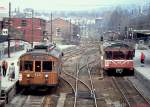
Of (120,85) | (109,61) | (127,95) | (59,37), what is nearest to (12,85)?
(127,95)

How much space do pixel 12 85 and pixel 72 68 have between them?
17.0 m

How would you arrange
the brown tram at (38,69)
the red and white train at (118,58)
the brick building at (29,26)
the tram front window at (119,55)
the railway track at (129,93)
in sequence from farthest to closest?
1. the brick building at (29,26)
2. the tram front window at (119,55)
3. the red and white train at (118,58)
4. the brown tram at (38,69)
5. the railway track at (129,93)

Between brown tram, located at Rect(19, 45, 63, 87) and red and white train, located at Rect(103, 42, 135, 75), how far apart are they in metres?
9.76

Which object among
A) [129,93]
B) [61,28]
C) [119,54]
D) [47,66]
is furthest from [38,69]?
[61,28]

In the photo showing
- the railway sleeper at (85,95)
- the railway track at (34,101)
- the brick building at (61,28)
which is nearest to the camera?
the railway track at (34,101)

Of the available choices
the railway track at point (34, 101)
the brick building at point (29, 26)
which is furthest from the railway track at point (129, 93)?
the brick building at point (29, 26)

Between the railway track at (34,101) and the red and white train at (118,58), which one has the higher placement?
the red and white train at (118,58)

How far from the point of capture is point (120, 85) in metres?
29.6

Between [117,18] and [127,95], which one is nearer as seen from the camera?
[127,95]

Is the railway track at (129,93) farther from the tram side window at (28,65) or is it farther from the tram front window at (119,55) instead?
the tram side window at (28,65)

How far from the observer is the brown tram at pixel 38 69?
24125 millimetres

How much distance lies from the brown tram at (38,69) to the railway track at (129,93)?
13.7ft

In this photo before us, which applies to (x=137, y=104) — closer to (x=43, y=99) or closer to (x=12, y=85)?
(x=43, y=99)

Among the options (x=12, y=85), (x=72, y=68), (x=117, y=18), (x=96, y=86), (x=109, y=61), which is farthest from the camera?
(x=117, y=18)
